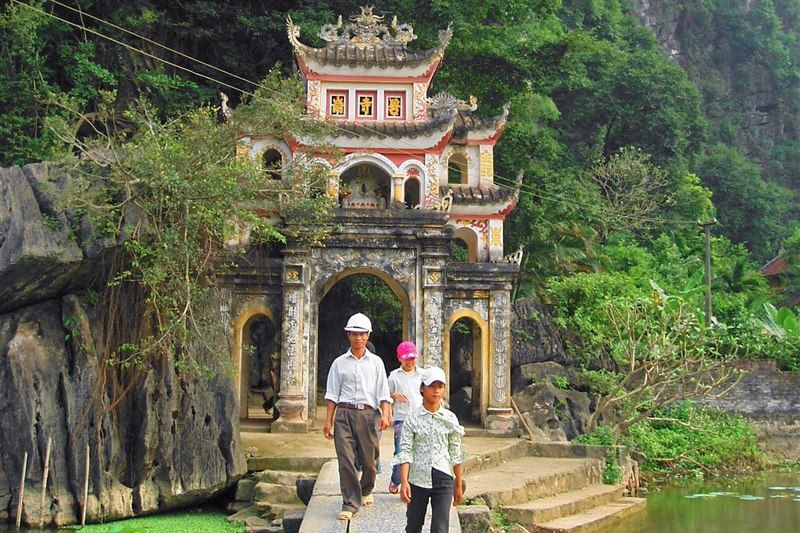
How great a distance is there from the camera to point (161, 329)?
Answer: 36.9ft

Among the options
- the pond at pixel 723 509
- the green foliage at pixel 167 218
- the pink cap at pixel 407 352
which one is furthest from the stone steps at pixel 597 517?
the green foliage at pixel 167 218

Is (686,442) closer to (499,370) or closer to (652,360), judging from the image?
(652,360)

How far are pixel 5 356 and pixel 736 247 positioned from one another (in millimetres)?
30529

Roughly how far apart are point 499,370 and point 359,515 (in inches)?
365

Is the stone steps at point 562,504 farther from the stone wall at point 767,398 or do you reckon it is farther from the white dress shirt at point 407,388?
the stone wall at point 767,398

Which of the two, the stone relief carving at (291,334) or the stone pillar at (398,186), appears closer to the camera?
the stone relief carving at (291,334)

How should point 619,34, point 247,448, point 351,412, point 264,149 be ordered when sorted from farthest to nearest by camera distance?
1. point 619,34
2. point 264,149
3. point 247,448
4. point 351,412

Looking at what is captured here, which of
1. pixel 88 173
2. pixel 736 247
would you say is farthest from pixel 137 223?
pixel 736 247

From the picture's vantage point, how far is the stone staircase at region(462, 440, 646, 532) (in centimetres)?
1126

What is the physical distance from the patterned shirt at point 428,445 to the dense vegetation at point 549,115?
22.8 feet

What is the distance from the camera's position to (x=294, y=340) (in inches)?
612

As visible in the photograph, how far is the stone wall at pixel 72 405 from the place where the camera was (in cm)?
1092

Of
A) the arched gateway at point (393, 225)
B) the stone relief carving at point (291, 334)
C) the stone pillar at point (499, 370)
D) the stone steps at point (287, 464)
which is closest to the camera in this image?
the stone steps at point (287, 464)

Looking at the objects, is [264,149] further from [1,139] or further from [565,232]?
[565,232]
